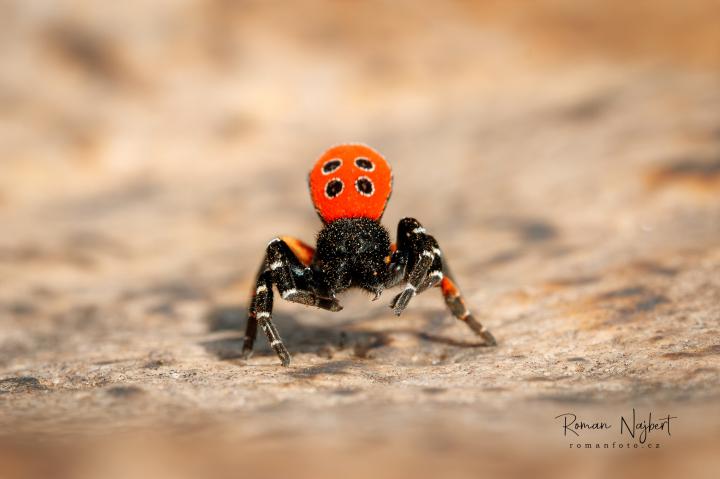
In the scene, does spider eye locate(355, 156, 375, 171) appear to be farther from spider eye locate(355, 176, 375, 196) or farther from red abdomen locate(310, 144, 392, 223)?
spider eye locate(355, 176, 375, 196)

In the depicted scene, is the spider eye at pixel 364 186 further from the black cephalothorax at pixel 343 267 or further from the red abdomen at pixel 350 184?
the black cephalothorax at pixel 343 267

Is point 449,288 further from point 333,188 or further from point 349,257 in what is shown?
point 333,188

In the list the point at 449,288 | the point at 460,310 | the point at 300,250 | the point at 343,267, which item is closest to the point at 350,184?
the point at 300,250

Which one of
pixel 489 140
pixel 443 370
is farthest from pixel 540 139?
pixel 443 370

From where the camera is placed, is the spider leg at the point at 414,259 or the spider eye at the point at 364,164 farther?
the spider eye at the point at 364,164

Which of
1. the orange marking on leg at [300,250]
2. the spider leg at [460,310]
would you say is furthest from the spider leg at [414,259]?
the orange marking on leg at [300,250]

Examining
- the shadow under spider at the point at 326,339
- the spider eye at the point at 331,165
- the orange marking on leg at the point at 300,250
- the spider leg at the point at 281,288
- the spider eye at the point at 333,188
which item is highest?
the spider eye at the point at 331,165

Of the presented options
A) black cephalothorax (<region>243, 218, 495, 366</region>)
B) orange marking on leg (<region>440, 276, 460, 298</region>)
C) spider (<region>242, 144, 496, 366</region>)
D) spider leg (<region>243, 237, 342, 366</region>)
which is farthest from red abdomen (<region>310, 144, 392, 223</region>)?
orange marking on leg (<region>440, 276, 460, 298</region>)
